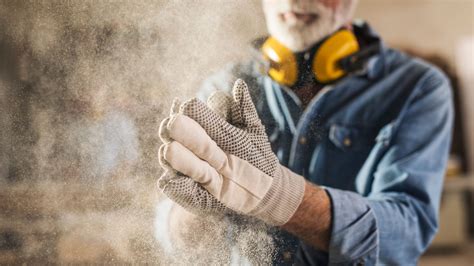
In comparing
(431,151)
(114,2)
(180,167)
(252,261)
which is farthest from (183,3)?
(431,151)

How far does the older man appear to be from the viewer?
58 cm

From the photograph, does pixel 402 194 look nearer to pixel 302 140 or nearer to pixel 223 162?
pixel 302 140

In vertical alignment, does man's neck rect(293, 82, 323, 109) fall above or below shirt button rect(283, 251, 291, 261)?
above

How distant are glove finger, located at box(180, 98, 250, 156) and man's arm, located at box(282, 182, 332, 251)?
14 centimetres

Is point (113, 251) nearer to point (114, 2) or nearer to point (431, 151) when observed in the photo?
point (114, 2)

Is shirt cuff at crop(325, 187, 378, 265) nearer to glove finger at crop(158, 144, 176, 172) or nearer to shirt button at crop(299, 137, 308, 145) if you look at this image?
shirt button at crop(299, 137, 308, 145)

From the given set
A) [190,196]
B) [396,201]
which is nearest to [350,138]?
[396,201]

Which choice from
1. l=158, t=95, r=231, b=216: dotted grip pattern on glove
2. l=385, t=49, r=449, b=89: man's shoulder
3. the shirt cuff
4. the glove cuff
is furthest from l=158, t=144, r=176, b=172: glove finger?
l=385, t=49, r=449, b=89: man's shoulder

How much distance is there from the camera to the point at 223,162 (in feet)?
1.89

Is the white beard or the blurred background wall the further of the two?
the white beard

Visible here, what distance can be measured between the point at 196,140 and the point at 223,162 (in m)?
0.05

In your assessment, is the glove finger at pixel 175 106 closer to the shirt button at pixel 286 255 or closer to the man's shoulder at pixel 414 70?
the shirt button at pixel 286 255

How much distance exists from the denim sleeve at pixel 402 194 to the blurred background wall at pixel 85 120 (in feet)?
0.91

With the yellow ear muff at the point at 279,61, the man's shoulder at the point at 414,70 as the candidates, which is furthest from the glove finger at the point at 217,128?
the man's shoulder at the point at 414,70
